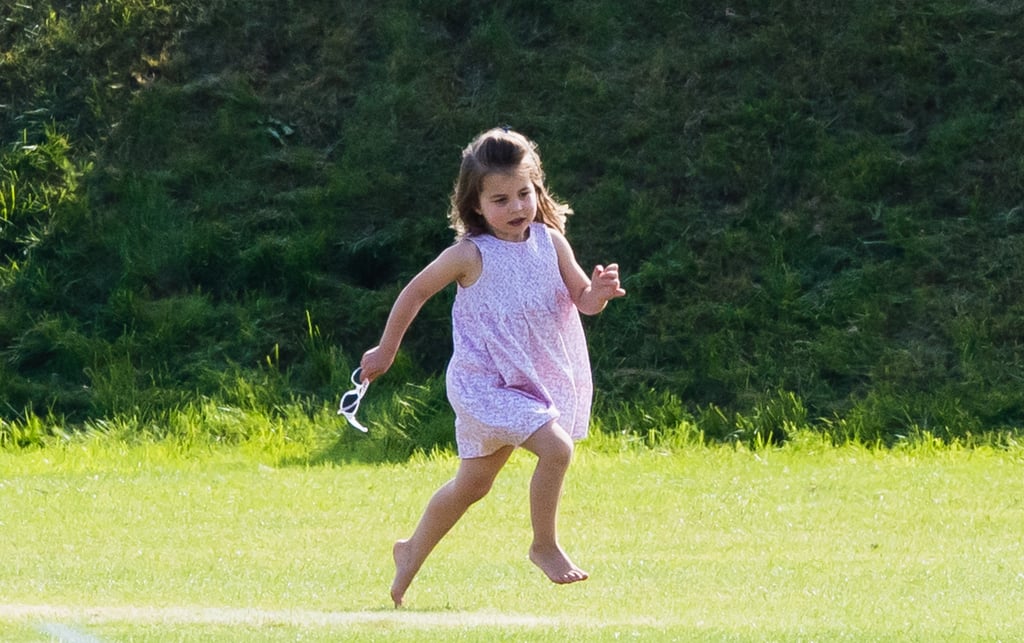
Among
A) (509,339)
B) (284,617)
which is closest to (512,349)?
(509,339)

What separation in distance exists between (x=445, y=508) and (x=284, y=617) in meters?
0.76

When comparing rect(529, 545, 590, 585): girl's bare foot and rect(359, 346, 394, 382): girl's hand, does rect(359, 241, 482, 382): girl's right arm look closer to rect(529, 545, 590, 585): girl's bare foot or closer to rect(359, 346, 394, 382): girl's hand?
rect(359, 346, 394, 382): girl's hand

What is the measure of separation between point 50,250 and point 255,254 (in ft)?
6.27

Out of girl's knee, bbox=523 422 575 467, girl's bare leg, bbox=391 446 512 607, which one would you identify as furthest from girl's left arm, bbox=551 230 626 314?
girl's bare leg, bbox=391 446 512 607

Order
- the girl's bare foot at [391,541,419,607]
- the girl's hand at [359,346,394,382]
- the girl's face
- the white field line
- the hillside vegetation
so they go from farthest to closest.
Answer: the hillside vegetation
the girl's bare foot at [391,541,419,607]
the girl's face
the girl's hand at [359,346,394,382]
the white field line

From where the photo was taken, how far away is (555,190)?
14914 mm

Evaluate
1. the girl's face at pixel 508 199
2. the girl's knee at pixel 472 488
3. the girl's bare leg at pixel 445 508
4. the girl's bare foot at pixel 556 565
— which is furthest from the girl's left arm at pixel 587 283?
the girl's bare foot at pixel 556 565

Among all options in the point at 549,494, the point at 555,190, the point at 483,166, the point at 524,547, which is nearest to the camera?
the point at 549,494

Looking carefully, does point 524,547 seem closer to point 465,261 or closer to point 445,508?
point 445,508

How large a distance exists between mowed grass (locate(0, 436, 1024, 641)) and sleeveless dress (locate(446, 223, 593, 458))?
0.78 m

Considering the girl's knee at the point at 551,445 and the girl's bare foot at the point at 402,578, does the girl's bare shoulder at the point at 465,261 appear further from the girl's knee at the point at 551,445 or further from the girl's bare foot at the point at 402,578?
the girl's bare foot at the point at 402,578

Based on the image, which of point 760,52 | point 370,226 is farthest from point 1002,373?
point 370,226

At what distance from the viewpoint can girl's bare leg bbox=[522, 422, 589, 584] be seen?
6.43 m

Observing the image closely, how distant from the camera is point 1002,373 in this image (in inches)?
515
